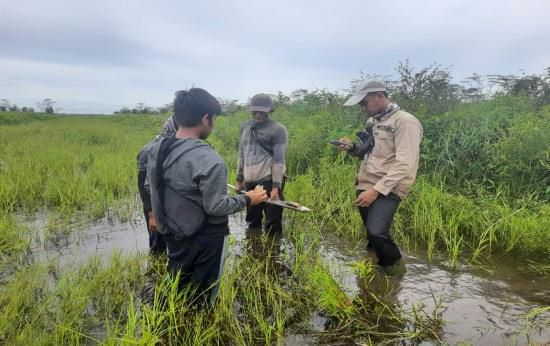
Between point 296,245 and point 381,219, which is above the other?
point 381,219

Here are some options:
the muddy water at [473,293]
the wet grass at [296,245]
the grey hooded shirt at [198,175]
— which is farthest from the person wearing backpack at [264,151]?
the grey hooded shirt at [198,175]

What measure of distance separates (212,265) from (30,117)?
34653 mm

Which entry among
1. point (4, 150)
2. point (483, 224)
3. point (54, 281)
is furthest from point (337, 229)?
point (4, 150)

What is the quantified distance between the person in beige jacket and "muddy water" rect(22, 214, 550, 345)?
0.47 meters

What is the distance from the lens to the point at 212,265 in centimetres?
279

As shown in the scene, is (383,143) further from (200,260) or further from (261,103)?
(200,260)

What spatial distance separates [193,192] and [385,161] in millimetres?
1944

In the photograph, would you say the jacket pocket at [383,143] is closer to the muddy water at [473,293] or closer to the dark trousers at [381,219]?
the dark trousers at [381,219]

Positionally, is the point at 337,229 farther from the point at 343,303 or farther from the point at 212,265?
the point at 212,265

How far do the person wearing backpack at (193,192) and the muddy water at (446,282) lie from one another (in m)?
0.96

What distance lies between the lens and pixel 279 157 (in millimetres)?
4797

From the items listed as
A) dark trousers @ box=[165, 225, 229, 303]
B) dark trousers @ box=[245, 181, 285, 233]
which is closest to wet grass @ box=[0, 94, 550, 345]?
dark trousers @ box=[165, 225, 229, 303]

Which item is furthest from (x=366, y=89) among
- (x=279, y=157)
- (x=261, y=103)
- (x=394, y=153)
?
(x=279, y=157)

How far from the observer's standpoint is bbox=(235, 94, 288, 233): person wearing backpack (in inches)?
183
